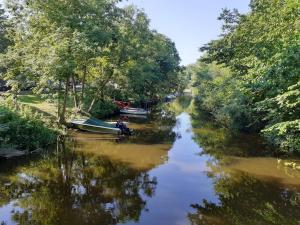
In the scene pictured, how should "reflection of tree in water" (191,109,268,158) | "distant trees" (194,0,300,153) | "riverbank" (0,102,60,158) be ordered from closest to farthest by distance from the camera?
"distant trees" (194,0,300,153) < "riverbank" (0,102,60,158) < "reflection of tree in water" (191,109,268,158)

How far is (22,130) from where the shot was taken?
823 inches

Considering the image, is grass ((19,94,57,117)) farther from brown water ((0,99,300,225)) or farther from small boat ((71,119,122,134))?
brown water ((0,99,300,225))

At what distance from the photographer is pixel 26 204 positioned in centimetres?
1353

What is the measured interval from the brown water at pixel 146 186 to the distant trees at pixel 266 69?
9.32 ft

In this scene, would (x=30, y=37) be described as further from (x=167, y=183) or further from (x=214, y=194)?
(x=214, y=194)

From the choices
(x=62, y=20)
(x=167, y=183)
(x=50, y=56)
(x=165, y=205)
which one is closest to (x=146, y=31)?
(x=62, y=20)

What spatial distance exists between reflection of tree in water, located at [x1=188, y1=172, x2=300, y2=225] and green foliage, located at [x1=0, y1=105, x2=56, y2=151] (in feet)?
38.0

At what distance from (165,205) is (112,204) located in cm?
218

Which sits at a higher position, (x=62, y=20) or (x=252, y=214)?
(x=62, y=20)

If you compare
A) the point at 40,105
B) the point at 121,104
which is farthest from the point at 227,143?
the point at 121,104

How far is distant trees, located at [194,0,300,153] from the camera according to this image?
53.9 feet

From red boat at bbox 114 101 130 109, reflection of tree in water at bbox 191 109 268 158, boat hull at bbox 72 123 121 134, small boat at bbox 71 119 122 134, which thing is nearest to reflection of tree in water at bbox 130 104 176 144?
boat hull at bbox 72 123 121 134

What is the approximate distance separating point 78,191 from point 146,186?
3258 millimetres

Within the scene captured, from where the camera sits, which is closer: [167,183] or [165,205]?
[165,205]
